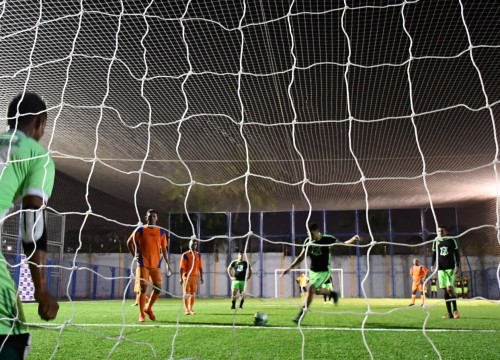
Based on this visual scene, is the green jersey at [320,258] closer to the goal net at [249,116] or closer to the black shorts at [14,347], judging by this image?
the goal net at [249,116]

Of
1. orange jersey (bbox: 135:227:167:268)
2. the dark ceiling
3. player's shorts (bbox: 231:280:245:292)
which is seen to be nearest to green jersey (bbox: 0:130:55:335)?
the dark ceiling

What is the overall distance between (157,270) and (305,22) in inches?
147

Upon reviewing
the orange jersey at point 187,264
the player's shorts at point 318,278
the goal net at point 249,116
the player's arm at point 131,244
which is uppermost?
the goal net at point 249,116

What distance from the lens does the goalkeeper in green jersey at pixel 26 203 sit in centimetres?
164

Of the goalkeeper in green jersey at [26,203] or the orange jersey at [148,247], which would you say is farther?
the orange jersey at [148,247]

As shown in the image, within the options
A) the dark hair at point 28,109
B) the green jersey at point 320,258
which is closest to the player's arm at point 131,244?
the green jersey at point 320,258

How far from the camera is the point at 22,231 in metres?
1.78

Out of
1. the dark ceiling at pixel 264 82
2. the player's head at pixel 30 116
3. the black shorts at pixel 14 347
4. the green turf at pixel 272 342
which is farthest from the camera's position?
the dark ceiling at pixel 264 82

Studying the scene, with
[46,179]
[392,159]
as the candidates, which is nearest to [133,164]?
[392,159]

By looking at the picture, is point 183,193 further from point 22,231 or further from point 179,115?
point 22,231

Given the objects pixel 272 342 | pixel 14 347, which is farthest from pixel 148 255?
pixel 14 347

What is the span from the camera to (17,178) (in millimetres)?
1749

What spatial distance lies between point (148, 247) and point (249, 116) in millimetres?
3790

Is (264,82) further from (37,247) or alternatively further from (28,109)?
(37,247)
